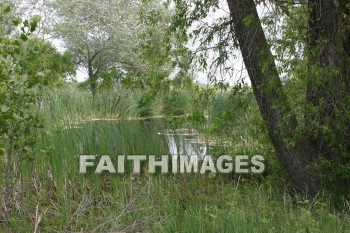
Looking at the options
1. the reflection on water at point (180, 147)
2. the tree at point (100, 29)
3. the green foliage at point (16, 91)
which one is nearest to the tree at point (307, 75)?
the reflection on water at point (180, 147)

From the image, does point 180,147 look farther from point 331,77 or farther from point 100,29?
point 100,29

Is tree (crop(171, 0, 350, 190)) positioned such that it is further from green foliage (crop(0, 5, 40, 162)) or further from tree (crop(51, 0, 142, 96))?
tree (crop(51, 0, 142, 96))

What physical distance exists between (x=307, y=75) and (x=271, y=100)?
0.69 m

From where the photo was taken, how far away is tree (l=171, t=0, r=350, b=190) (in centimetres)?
403

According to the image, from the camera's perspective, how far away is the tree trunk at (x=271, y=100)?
4.17 metres

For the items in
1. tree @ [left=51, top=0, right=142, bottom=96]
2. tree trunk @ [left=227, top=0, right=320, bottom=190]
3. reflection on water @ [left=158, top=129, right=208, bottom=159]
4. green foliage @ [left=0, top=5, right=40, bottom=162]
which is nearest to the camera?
green foliage @ [left=0, top=5, right=40, bottom=162]

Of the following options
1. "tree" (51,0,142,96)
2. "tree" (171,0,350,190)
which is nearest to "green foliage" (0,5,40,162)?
"tree" (171,0,350,190)

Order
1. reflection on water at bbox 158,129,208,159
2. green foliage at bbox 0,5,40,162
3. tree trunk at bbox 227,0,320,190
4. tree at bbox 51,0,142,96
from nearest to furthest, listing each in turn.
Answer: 1. green foliage at bbox 0,5,40,162
2. tree trunk at bbox 227,0,320,190
3. reflection on water at bbox 158,129,208,159
4. tree at bbox 51,0,142,96

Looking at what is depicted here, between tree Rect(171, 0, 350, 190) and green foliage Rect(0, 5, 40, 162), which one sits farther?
tree Rect(171, 0, 350, 190)

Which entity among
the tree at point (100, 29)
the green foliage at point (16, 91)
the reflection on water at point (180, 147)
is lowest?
the reflection on water at point (180, 147)

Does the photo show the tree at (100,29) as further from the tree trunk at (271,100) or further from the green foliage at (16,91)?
the green foliage at (16,91)

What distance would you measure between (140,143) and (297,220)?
1.60 meters

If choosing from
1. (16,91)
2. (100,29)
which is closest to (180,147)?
(16,91)

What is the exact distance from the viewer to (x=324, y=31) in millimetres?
4215
